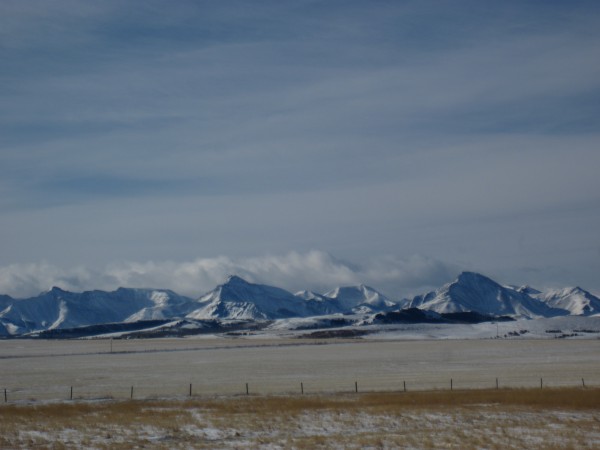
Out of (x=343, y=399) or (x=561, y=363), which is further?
(x=561, y=363)

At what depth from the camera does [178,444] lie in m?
33.3

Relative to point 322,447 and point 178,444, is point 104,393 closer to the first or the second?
point 178,444

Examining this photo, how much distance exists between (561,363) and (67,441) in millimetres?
75239

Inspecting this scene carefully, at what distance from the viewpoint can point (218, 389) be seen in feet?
210

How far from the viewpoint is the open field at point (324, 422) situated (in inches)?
1310

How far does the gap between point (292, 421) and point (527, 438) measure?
497 inches

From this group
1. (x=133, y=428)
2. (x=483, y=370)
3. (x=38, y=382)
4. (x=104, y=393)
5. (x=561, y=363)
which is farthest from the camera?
(x=561, y=363)

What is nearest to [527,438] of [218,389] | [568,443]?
[568,443]

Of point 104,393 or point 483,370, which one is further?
point 483,370

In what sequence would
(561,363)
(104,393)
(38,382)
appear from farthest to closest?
(561,363) → (38,382) → (104,393)

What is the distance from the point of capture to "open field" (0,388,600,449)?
33281mm

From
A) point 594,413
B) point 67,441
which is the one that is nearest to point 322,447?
point 67,441

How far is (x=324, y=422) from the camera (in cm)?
3962

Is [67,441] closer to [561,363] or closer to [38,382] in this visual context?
[38,382]
